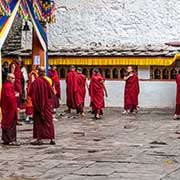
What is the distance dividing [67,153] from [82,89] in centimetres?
677

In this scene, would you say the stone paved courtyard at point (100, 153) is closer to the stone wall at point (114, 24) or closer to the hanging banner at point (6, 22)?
the hanging banner at point (6, 22)

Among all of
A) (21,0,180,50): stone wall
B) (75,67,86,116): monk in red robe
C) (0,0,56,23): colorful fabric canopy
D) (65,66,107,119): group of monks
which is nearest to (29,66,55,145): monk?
(0,0,56,23): colorful fabric canopy

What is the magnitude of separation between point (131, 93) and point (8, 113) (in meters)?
6.95

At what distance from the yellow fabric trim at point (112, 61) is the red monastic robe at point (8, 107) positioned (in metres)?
7.75

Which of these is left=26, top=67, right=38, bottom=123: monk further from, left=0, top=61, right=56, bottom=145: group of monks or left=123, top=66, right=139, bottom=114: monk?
left=123, top=66, right=139, bottom=114: monk

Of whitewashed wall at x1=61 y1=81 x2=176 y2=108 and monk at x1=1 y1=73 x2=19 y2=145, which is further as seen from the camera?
whitewashed wall at x1=61 y1=81 x2=176 y2=108

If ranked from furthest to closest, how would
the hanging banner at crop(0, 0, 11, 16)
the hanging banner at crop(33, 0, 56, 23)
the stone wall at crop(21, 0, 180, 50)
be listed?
the stone wall at crop(21, 0, 180, 50) → the hanging banner at crop(33, 0, 56, 23) → the hanging banner at crop(0, 0, 11, 16)

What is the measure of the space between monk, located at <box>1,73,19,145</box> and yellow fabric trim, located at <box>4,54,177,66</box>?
305 inches

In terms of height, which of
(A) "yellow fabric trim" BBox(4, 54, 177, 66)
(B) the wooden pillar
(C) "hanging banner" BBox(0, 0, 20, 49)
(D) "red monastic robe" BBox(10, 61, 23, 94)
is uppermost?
(C) "hanging banner" BBox(0, 0, 20, 49)

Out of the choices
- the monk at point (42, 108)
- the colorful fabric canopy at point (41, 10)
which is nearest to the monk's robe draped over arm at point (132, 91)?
the colorful fabric canopy at point (41, 10)


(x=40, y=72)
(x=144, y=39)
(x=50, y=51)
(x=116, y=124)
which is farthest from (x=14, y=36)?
(x=40, y=72)

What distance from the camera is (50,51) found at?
20.0 meters

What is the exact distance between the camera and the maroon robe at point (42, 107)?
35.7 feet

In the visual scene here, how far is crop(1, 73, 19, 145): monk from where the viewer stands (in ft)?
35.6
